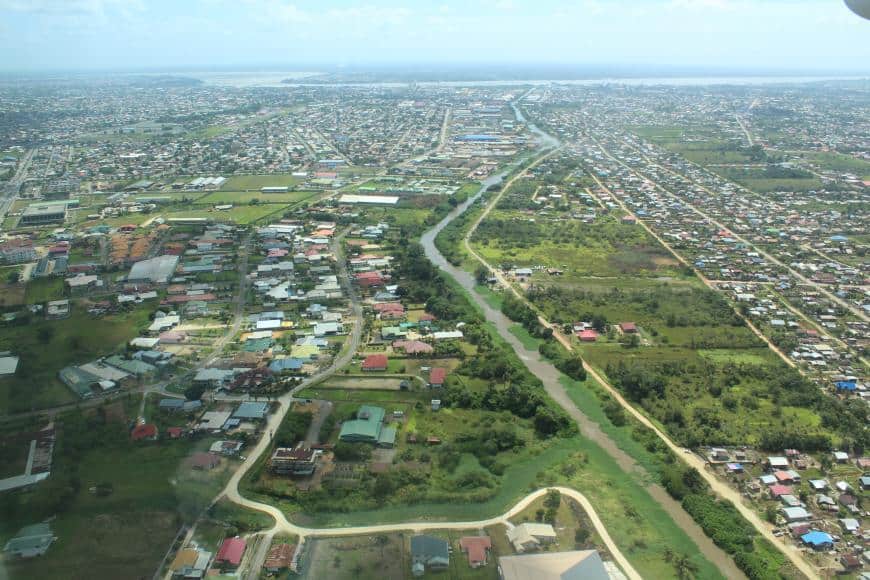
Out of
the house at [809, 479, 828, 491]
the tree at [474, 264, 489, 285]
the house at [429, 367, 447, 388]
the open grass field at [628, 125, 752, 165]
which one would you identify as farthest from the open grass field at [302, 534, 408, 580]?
the open grass field at [628, 125, 752, 165]

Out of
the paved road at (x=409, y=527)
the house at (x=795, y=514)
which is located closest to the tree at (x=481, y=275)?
the paved road at (x=409, y=527)

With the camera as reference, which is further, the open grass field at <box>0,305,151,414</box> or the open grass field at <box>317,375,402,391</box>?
the open grass field at <box>317,375,402,391</box>

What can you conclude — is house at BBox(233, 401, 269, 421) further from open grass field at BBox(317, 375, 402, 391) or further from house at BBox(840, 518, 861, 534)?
house at BBox(840, 518, 861, 534)

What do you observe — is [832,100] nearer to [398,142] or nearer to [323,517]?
[398,142]

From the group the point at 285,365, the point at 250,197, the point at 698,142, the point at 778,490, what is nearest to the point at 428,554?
the point at 778,490

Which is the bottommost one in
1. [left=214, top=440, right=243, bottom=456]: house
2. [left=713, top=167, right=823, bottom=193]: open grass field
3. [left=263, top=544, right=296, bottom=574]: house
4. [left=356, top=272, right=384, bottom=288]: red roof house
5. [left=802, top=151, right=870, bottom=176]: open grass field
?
[left=263, top=544, right=296, bottom=574]: house

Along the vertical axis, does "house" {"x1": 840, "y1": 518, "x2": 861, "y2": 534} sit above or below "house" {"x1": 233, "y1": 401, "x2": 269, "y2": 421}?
below

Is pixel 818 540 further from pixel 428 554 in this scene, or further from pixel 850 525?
pixel 428 554
